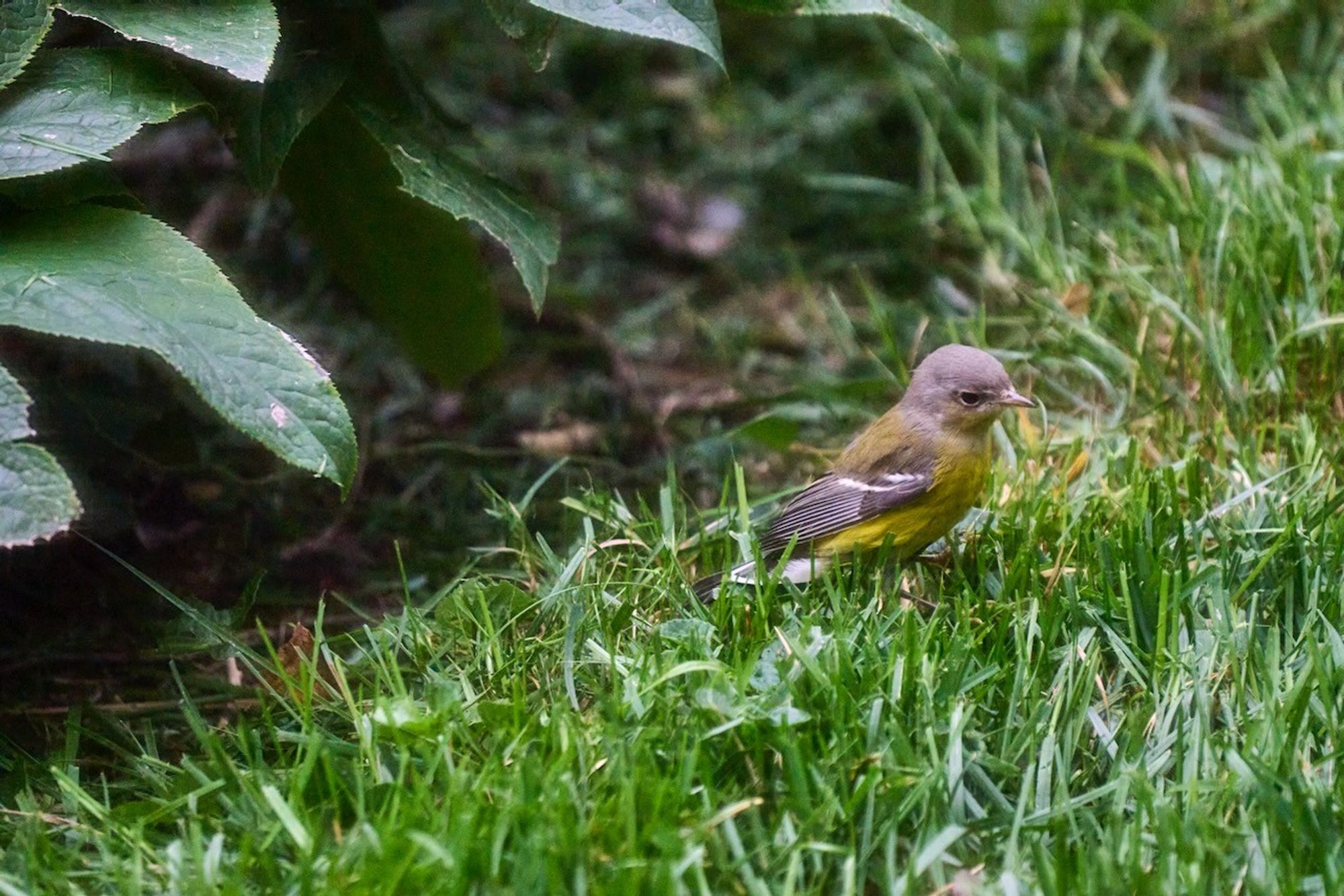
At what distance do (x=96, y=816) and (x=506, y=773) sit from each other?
2.77 ft

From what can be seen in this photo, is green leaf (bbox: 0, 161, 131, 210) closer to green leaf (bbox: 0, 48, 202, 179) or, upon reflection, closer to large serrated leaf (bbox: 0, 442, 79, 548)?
green leaf (bbox: 0, 48, 202, 179)

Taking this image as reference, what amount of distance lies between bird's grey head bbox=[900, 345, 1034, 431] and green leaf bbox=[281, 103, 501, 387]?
1.40m

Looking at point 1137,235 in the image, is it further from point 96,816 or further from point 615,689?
point 96,816

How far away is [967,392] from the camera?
3936 mm

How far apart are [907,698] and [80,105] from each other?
2.08 metres

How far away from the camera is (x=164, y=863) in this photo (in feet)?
8.48

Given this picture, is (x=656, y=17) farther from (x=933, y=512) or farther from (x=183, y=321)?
(x=933, y=512)

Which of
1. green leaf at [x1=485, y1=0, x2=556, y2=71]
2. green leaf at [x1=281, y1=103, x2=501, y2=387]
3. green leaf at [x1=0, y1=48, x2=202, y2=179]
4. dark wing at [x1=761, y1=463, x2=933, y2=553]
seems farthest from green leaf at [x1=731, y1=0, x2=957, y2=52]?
green leaf at [x1=0, y1=48, x2=202, y2=179]

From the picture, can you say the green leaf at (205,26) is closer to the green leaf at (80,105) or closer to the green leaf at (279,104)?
the green leaf at (80,105)

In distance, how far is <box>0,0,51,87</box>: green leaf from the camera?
3.06 metres

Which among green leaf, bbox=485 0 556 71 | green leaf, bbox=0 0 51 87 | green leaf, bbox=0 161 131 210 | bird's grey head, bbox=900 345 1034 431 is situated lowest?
bird's grey head, bbox=900 345 1034 431

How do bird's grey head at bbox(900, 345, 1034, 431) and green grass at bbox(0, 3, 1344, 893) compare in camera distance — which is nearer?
green grass at bbox(0, 3, 1344, 893)

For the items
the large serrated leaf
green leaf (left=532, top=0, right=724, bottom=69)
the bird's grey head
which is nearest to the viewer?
the large serrated leaf

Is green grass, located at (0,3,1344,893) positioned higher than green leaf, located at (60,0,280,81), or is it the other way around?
green leaf, located at (60,0,280,81)
